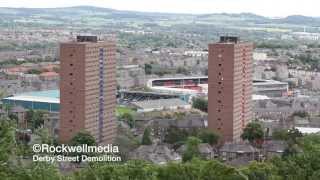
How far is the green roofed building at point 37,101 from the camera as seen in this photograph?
840 inches

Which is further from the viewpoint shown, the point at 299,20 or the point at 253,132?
the point at 299,20

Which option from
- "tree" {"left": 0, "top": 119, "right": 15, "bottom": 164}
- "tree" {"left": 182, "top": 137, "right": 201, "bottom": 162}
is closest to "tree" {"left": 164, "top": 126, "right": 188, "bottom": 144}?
"tree" {"left": 182, "top": 137, "right": 201, "bottom": 162}

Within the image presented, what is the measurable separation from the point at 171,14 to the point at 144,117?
3893 inches

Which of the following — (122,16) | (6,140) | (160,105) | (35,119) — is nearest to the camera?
(6,140)

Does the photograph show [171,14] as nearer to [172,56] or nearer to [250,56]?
[172,56]

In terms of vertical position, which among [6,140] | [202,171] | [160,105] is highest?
[6,140]

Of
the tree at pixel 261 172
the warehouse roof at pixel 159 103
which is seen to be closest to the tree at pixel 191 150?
the tree at pixel 261 172

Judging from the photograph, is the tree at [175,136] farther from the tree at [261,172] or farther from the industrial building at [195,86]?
the industrial building at [195,86]

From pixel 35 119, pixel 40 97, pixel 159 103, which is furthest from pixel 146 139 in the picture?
pixel 40 97

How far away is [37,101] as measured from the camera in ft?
72.0

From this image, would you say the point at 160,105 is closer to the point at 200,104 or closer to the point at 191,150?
the point at 200,104

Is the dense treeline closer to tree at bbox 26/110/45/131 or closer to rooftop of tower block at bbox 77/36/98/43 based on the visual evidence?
rooftop of tower block at bbox 77/36/98/43

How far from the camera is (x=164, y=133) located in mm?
17016

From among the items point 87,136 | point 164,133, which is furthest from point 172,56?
point 87,136
